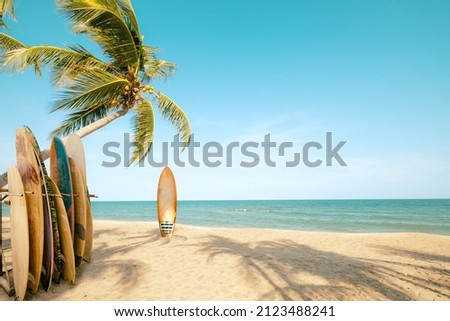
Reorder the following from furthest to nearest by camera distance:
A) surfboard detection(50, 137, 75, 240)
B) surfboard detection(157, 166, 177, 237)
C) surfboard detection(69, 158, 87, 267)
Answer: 1. surfboard detection(157, 166, 177, 237)
2. surfboard detection(69, 158, 87, 267)
3. surfboard detection(50, 137, 75, 240)

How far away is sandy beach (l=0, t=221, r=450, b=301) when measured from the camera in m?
3.83

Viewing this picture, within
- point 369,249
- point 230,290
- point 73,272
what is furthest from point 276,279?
point 369,249

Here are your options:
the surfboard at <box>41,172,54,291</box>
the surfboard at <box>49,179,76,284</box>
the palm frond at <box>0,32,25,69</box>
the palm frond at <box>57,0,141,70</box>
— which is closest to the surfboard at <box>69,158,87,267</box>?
the surfboard at <box>49,179,76,284</box>

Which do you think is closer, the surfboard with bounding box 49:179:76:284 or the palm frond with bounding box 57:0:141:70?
the surfboard with bounding box 49:179:76:284

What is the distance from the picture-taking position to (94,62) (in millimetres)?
5559

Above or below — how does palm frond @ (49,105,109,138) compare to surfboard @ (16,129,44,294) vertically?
above

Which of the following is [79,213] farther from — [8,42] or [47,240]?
[8,42]

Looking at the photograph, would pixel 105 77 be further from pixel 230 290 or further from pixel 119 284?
pixel 230 290

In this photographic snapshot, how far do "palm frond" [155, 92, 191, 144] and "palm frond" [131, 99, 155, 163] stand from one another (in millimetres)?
369

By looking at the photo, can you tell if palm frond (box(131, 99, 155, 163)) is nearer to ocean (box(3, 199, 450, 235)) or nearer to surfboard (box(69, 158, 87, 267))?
surfboard (box(69, 158, 87, 267))

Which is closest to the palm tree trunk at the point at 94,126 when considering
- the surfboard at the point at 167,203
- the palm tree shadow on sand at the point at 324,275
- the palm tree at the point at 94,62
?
the palm tree at the point at 94,62

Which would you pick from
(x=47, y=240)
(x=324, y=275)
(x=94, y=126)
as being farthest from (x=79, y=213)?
(x=324, y=275)
